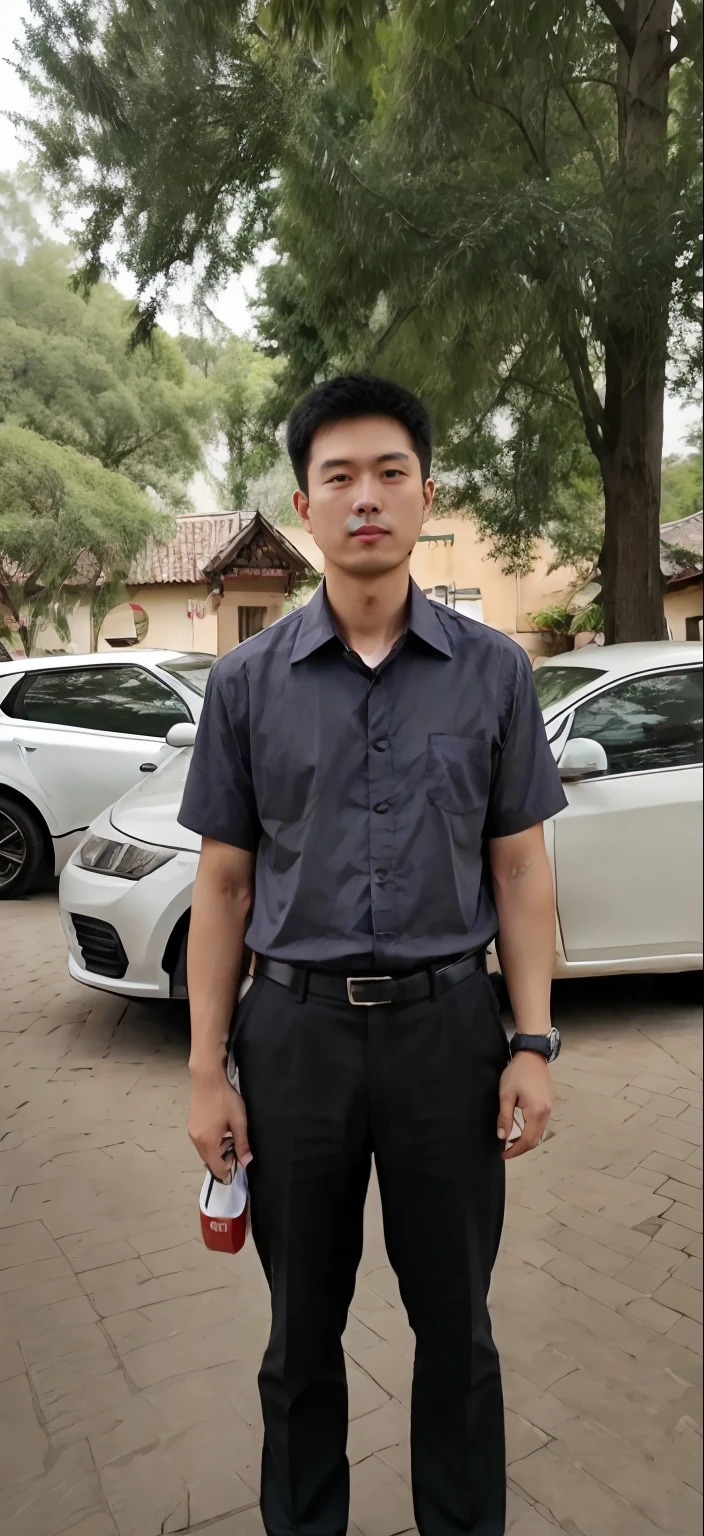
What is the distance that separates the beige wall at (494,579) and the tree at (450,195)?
60 millimetres

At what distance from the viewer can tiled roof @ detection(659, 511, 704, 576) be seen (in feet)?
6.08

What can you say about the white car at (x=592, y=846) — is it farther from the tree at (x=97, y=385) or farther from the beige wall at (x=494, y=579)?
the tree at (x=97, y=385)

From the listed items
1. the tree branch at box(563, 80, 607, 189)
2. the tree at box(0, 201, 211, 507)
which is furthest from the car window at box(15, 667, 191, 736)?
the tree branch at box(563, 80, 607, 189)

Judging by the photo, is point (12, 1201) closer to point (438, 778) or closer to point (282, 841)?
point (282, 841)

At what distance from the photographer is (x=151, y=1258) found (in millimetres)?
1967

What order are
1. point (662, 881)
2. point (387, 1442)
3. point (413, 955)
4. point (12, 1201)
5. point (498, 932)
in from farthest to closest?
point (12, 1201)
point (662, 881)
point (387, 1442)
point (498, 932)
point (413, 955)

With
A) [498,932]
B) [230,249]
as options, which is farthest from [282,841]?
[230,249]

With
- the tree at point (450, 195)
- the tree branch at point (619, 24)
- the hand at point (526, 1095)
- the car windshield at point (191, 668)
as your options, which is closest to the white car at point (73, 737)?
the car windshield at point (191, 668)

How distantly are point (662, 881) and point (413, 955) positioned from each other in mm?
825

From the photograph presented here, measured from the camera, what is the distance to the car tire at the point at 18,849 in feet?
7.00

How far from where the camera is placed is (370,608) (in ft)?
4.38

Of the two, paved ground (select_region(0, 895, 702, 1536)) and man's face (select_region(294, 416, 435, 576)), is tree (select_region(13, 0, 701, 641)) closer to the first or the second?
man's face (select_region(294, 416, 435, 576))

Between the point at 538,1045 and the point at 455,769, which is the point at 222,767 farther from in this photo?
the point at 538,1045

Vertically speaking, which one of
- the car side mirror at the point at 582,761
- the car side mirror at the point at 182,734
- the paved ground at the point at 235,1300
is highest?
the car side mirror at the point at 182,734
